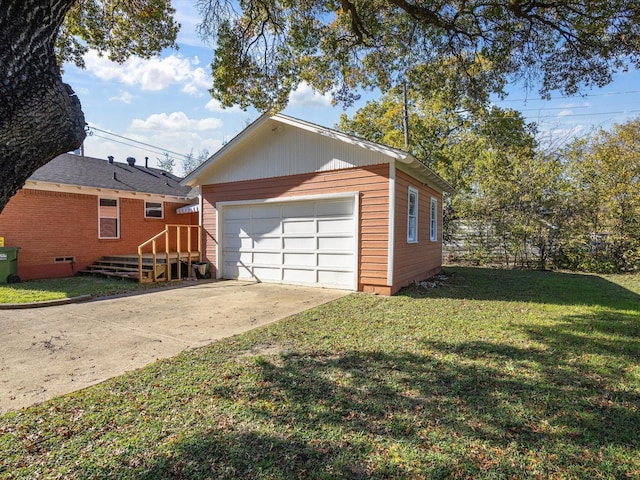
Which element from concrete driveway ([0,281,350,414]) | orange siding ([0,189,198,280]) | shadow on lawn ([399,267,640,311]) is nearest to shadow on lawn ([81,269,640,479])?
concrete driveway ([0,281,350,414])

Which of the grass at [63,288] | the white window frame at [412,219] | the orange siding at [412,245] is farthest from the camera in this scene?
the white window frame at [412,219]

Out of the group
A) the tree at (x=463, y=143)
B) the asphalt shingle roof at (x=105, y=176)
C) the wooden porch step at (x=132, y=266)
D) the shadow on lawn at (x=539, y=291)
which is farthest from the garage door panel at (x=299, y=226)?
the tree at (x=463, y=143)

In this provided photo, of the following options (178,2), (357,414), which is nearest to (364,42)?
(178,2)

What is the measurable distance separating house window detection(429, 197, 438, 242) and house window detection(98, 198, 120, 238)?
37.3 ft

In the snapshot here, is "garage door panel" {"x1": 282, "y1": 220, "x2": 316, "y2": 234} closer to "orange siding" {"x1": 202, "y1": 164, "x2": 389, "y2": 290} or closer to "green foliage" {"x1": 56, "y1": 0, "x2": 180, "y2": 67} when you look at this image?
"orange siding" {"x1": 202, "y1": 164, "x2": 389, "y2": 290}

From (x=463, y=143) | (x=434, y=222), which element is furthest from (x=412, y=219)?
(x=463, y=143)

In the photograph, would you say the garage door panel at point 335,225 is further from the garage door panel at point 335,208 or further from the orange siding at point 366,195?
the orange siding at point 366,195

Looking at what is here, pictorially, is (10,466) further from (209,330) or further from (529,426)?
(529,426)

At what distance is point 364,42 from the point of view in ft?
26.8

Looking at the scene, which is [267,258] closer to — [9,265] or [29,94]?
[9,265]

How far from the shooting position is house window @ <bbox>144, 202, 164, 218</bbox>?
45.4 feet

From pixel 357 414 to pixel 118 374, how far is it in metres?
2.51

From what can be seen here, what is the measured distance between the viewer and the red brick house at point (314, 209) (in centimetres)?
809

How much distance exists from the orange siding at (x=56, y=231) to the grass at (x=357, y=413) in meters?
9.40
